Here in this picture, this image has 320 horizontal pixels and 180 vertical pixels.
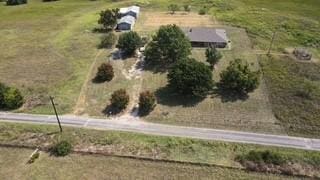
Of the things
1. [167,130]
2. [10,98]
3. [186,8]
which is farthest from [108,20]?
[167,130]

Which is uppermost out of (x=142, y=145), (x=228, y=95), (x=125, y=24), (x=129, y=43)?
(x=129, y=43)

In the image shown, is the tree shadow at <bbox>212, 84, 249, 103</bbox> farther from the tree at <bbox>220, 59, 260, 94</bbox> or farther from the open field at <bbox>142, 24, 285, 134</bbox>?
the tree at <bbox>220, 59, 260, 94</bbox>

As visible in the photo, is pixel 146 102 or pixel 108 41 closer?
pixel 146 102

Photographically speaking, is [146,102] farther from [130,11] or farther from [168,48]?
[130,11]

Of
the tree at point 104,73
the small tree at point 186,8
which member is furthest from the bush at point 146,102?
the small tree at point 186,8

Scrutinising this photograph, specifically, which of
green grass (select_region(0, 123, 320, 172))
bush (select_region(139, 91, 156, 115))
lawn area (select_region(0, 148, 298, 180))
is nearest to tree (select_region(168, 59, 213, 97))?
bush (select_region(139, 91, 156, 115))

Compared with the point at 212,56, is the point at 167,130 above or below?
below
